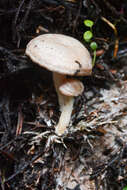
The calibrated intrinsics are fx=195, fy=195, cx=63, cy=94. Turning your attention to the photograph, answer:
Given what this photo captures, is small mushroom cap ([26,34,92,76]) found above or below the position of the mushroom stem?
above

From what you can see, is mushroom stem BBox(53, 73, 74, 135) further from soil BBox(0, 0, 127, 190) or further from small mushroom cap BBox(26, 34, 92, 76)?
small mushroom cap BBox(26, 34, 92, 76)

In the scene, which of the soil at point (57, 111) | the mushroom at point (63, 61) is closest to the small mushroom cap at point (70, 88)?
the mushroom at point (63, 61)

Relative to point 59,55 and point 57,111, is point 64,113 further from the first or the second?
point 59,55

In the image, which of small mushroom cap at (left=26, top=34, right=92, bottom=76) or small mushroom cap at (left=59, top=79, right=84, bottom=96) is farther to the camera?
small mushroom cap at (left=59, top=79, right=84, bottom=96)

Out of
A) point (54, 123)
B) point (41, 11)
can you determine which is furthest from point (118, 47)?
point (54, 123)

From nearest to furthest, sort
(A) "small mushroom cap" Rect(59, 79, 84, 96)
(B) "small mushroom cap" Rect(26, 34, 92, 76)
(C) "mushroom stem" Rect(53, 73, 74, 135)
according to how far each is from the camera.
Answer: (B) "small mushroom cap" Rect(26, 34, 92, 76) → (A) "small mushroom cap" Rect(59, 79, 84, 96) → (C) "mushroom stem" Rect(53, 73, 74, 135)

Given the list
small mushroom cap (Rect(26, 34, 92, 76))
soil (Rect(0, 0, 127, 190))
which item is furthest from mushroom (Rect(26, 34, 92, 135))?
soil (Rect(0, 0, 127, 190))

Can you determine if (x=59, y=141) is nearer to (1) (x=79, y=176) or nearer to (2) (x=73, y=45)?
(1) (x=79, y=176)

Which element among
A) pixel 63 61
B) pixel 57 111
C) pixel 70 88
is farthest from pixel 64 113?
pixel 63 61

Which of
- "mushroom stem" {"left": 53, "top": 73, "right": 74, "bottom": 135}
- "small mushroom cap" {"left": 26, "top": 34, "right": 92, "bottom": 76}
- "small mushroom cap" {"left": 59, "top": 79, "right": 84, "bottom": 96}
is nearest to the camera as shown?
"small mushroom cap" {"left": 26, "top": 34, "right": 92, "bottom": 76}
